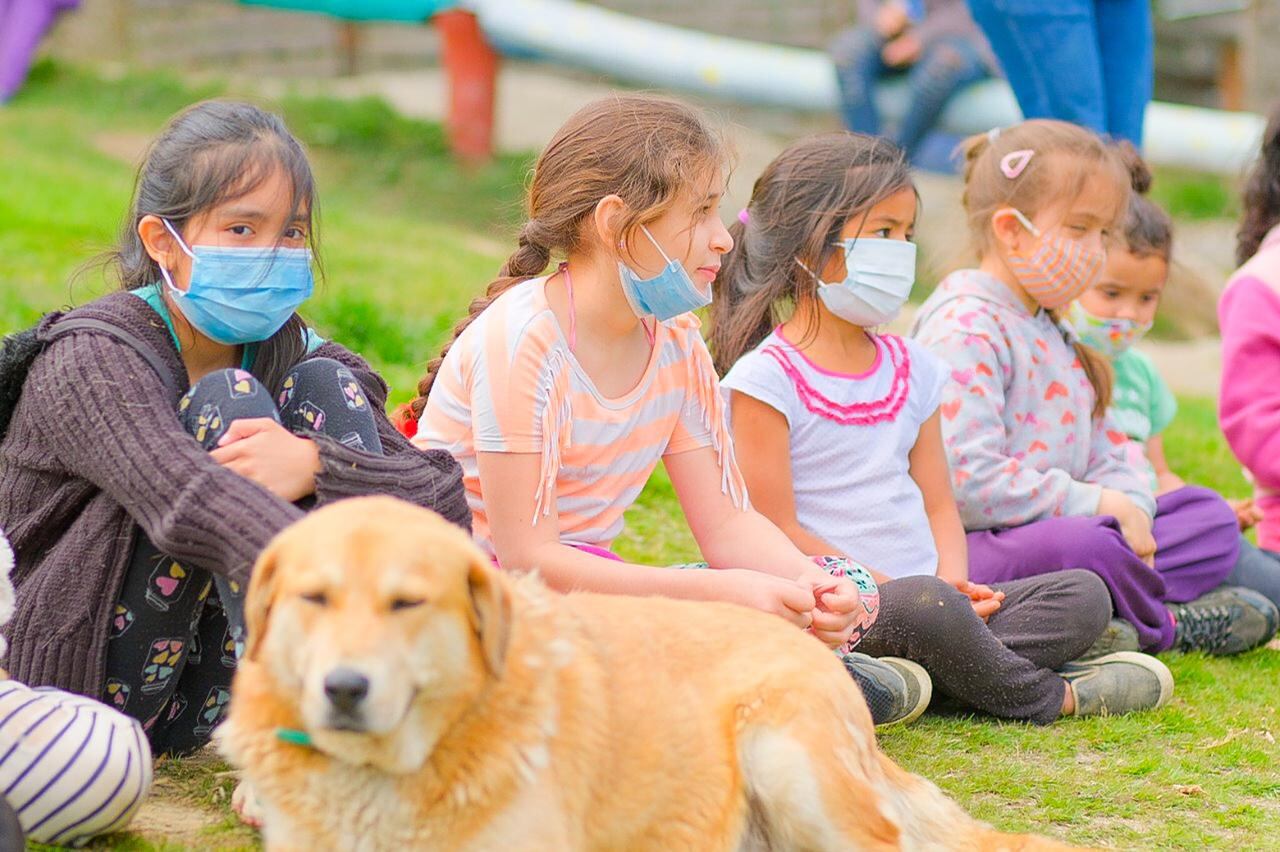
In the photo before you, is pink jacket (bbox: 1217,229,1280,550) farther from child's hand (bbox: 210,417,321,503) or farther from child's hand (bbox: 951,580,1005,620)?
child's hand (bbox: 210,417,321,503)

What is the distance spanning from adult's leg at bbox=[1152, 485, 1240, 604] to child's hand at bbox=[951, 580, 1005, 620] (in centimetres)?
98

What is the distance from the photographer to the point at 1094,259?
187 inches

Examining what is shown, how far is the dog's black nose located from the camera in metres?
2.15

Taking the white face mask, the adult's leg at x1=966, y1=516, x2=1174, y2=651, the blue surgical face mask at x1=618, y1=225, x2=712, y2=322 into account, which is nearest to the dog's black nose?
the blue surgical face mask at x1=618, y1=225, x2=712, y2=322

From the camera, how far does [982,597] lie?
4.23 metres

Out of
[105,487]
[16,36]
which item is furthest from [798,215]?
[16,36]

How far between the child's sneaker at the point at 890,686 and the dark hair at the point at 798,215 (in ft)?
3.52

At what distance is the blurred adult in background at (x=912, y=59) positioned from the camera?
11883mm

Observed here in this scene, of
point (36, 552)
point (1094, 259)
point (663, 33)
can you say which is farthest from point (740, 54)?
point (36, 552)

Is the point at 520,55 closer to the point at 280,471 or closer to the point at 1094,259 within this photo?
the point at 1094,259

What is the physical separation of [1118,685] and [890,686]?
0.77 meters

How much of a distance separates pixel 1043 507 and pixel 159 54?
14164 millimetres

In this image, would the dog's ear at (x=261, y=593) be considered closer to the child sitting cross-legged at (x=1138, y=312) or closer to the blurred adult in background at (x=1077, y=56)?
the child sitting cross-legged at (x=1138, y=312)

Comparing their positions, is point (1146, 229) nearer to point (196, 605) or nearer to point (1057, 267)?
point (1057, 267)
